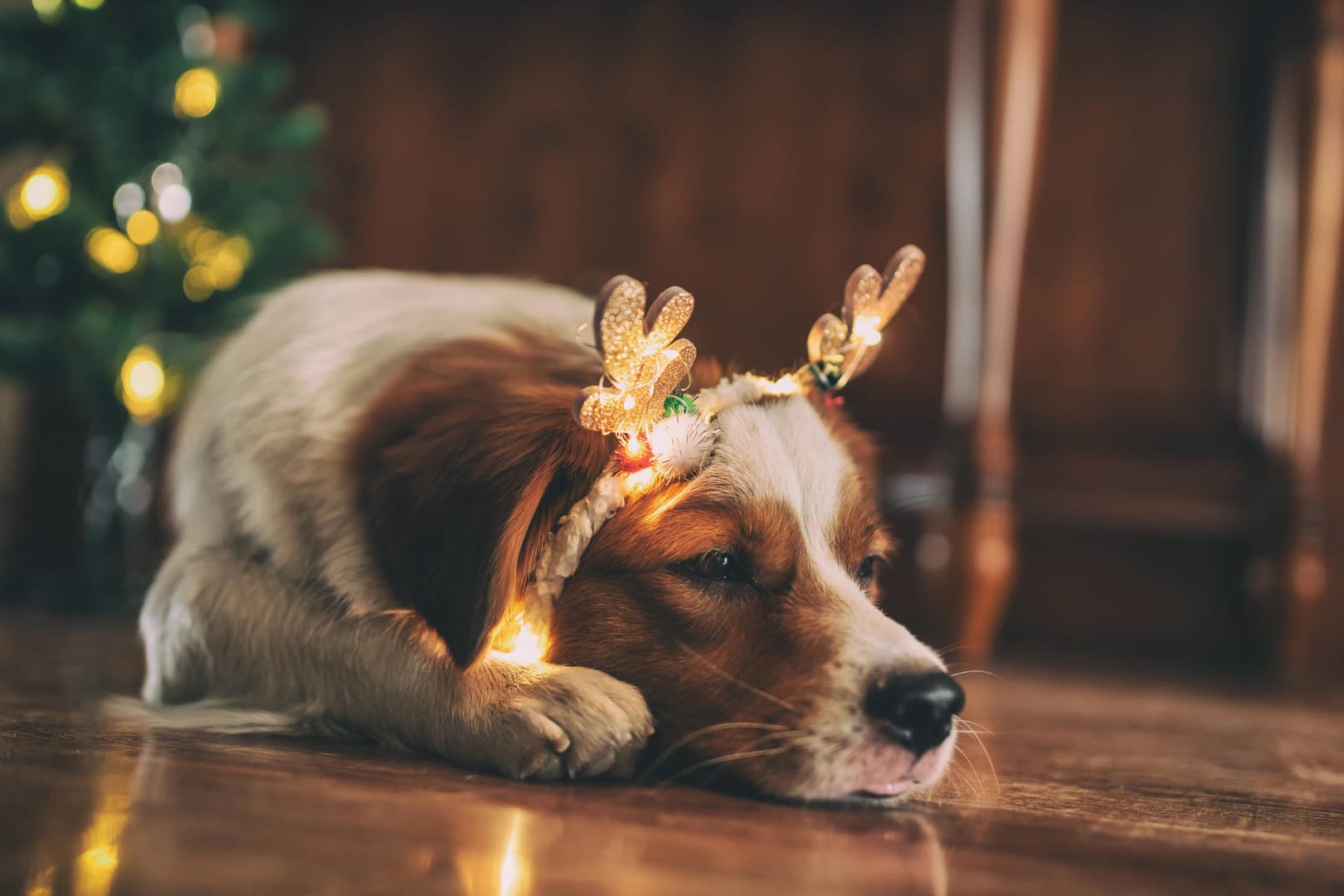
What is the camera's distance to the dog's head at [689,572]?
1025mm

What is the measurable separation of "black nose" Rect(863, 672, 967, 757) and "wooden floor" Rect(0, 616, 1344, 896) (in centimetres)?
7

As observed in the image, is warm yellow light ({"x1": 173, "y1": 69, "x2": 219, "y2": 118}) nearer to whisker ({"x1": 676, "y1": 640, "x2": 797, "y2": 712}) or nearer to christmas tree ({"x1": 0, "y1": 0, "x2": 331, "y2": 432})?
christmas tree ({"x1": 0, "y1": 0, "x2": 331, "y2": 432})

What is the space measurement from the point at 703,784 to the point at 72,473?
3.22m

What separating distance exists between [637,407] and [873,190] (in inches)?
94.8

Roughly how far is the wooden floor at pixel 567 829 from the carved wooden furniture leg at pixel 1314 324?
1.41 m

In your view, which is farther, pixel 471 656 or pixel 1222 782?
pixel 1222 782

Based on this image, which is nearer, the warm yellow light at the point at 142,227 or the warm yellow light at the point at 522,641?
the warm yellow light at the point at 522,641

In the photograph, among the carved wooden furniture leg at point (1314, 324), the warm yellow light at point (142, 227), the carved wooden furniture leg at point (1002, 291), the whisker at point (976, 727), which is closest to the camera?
the whisker at point (976, 727)

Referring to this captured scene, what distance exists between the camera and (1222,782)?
1.28 m

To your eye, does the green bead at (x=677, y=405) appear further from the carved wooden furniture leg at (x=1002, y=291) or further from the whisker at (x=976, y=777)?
Answer: the carved wooden furniture leg at (x=1002, y=291)

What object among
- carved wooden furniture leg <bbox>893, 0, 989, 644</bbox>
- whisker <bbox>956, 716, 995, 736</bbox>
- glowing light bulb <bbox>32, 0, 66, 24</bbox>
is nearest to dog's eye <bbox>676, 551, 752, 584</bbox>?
whisker <bbox>956, 716, 995, 736</bbox>

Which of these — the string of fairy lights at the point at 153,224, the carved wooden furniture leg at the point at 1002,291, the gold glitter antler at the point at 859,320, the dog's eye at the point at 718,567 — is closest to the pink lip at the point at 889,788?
the dog's eye at the point at 718,567

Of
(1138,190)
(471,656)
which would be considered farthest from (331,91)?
(471,656)

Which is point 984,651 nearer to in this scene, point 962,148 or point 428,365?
point 962,148
